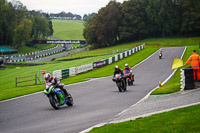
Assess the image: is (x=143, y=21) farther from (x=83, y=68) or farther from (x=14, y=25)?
(x=83, y=68)

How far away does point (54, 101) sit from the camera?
1452 cm

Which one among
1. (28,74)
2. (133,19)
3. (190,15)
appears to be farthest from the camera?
(133,19)

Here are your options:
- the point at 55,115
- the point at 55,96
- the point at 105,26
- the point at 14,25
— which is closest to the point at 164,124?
the point at 55,115

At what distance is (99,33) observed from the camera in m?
101

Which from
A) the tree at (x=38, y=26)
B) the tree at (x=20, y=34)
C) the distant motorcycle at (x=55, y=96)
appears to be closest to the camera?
the distant motorcycle at (x=55, y=96)

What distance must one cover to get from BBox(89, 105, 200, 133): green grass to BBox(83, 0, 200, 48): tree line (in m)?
87.5

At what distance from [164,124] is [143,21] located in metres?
94.9

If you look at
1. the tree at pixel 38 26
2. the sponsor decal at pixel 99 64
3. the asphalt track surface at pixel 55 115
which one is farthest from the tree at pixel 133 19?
the asphalt track surface at pixel 55 115

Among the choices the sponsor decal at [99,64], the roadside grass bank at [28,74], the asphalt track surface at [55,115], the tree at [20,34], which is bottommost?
the roadside grass bank at [28,74]

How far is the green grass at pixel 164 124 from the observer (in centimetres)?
834

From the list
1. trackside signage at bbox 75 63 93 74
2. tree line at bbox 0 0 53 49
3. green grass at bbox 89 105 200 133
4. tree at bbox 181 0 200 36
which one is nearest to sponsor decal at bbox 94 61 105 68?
trackside signage at bbox 75 63 93 74

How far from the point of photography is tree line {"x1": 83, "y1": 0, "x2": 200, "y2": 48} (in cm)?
9525

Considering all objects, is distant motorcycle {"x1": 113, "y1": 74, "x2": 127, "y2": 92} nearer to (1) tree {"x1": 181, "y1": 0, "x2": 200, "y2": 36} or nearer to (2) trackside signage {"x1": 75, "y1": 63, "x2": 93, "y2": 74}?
(2) trackside signage {"x1": 75, "y1": 63, "x2": 93, "y2": 74}

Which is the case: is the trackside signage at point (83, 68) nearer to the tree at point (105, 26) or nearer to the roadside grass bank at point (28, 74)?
the roadside grass bank at point (28, 74)
